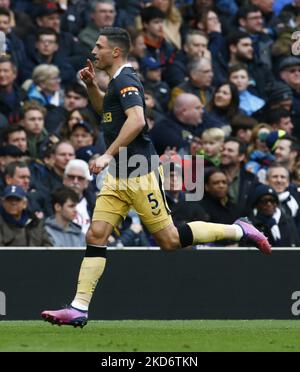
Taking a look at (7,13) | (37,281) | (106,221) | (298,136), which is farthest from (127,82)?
(298,136)

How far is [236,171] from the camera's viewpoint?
15805 millimetres

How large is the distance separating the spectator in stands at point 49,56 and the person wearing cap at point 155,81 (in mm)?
941

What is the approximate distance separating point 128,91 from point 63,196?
11.6ft

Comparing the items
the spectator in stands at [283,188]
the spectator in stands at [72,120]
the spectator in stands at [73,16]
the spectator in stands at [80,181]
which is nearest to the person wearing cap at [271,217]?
the spectator in stands at [283,188]

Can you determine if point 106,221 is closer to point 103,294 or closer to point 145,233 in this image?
Answer: point 103,294

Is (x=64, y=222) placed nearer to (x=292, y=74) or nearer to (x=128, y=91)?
(x=128, y=91)

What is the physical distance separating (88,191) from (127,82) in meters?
4.17

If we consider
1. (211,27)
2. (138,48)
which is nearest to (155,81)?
(138,48)

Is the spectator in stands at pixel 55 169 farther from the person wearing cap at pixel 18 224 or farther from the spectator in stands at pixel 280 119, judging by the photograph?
the spectator in stands at pixel 280 119

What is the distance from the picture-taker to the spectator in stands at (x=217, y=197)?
1480 centimetres

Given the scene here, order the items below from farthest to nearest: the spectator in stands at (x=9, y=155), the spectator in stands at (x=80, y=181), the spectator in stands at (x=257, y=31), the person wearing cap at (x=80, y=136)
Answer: the spectator in stands at (x=257, y=31) → the person wearing cap at (x=80, y=136) → the spectator in stands at (x=9, y=155) → the spectator in stands at (x=80, y=181)

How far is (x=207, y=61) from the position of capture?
1756cm

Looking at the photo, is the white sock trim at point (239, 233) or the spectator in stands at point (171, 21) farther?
the spectator in stands at point (171, 21)

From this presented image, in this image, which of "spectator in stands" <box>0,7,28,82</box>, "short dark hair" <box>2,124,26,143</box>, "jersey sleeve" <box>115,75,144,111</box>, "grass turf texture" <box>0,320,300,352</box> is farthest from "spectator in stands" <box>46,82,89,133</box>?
"jersey sleeve" <box>115,75,144,111</box>
